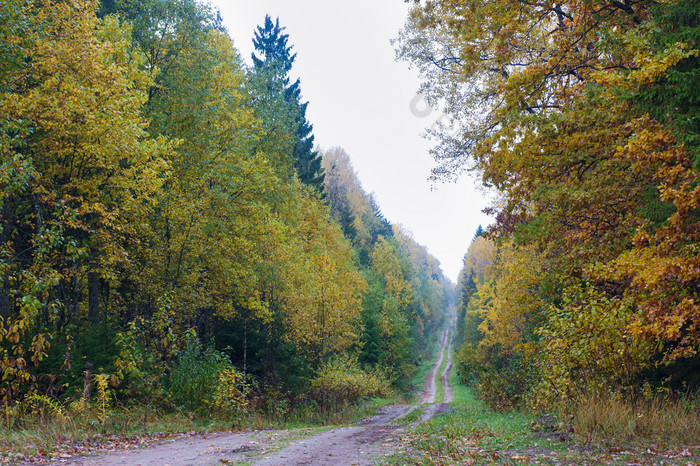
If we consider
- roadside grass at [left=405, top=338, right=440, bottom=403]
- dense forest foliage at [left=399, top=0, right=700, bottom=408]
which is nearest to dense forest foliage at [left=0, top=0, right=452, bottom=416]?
roadside grass at [left=405, top=338, right=440, bottom=403]

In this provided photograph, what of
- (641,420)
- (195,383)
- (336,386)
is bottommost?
(336,386)

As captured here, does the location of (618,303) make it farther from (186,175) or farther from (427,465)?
(186,175)

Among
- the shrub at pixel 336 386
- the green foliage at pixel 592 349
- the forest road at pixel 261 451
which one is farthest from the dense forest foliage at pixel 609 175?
the shrub at pixel 336 386

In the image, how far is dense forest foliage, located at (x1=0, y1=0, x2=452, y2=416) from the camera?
33.7 ft

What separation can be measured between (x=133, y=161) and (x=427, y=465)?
33.5 ft

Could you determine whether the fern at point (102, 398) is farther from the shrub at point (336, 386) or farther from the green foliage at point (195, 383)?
the shrub at point (336, 386)

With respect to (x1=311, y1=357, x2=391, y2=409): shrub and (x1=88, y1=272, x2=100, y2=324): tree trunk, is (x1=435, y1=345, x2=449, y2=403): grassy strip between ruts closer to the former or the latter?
(x1=311, y1=357, x2=391, y2=409): shrub

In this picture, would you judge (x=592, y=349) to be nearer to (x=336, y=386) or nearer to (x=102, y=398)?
(x=102, y=398)

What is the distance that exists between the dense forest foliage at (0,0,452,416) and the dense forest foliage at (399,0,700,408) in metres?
8.87

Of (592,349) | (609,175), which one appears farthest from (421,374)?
(609,175)

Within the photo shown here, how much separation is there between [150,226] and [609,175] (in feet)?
45.1

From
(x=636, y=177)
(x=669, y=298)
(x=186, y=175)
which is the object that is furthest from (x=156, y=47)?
(x=669, y=298)

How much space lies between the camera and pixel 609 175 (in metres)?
9.77

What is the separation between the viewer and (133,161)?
38.9ft
